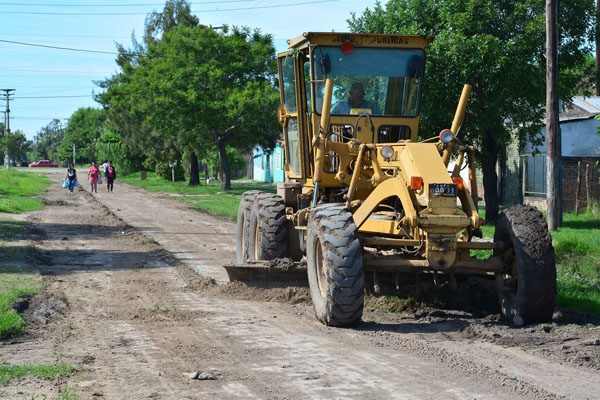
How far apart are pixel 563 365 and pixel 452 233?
212cm

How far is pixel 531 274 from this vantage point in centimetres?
934

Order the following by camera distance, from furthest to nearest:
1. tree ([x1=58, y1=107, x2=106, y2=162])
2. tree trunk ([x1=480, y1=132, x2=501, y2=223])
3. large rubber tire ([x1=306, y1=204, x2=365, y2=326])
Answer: tree ([x1=58, y1=107, x2=106, y2=162]) → tree trunk ([x1=480, y1=132, x2=501, y2=223]) → large rubber tire ([x1=306, y1=204, x2=365, y2=326])

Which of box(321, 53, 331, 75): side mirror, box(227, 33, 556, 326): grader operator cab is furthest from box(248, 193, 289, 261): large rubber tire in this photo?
box(321, 53, 331, 75): side mirror

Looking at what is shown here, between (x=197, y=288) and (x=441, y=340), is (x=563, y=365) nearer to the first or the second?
(x=441, y=340)

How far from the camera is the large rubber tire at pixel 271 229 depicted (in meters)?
12.7

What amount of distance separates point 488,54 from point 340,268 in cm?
1436

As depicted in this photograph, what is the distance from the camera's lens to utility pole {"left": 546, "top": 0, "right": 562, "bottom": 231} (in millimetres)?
20672

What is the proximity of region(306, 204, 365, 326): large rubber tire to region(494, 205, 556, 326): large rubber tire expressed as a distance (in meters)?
1.72

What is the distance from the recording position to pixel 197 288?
42.5 ft

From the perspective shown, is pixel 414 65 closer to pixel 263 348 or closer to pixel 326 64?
pixel 326 64

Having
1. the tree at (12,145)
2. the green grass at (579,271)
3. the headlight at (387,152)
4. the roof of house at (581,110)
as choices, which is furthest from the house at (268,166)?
the tree at (12,145)

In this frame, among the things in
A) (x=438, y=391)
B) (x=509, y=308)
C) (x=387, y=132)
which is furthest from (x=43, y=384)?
(x=387, y=132)

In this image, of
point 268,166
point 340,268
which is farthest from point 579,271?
point 268,166

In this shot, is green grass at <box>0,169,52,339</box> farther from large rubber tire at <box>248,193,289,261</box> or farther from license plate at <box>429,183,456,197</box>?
license plate at <box>429,183,456,197</box>
